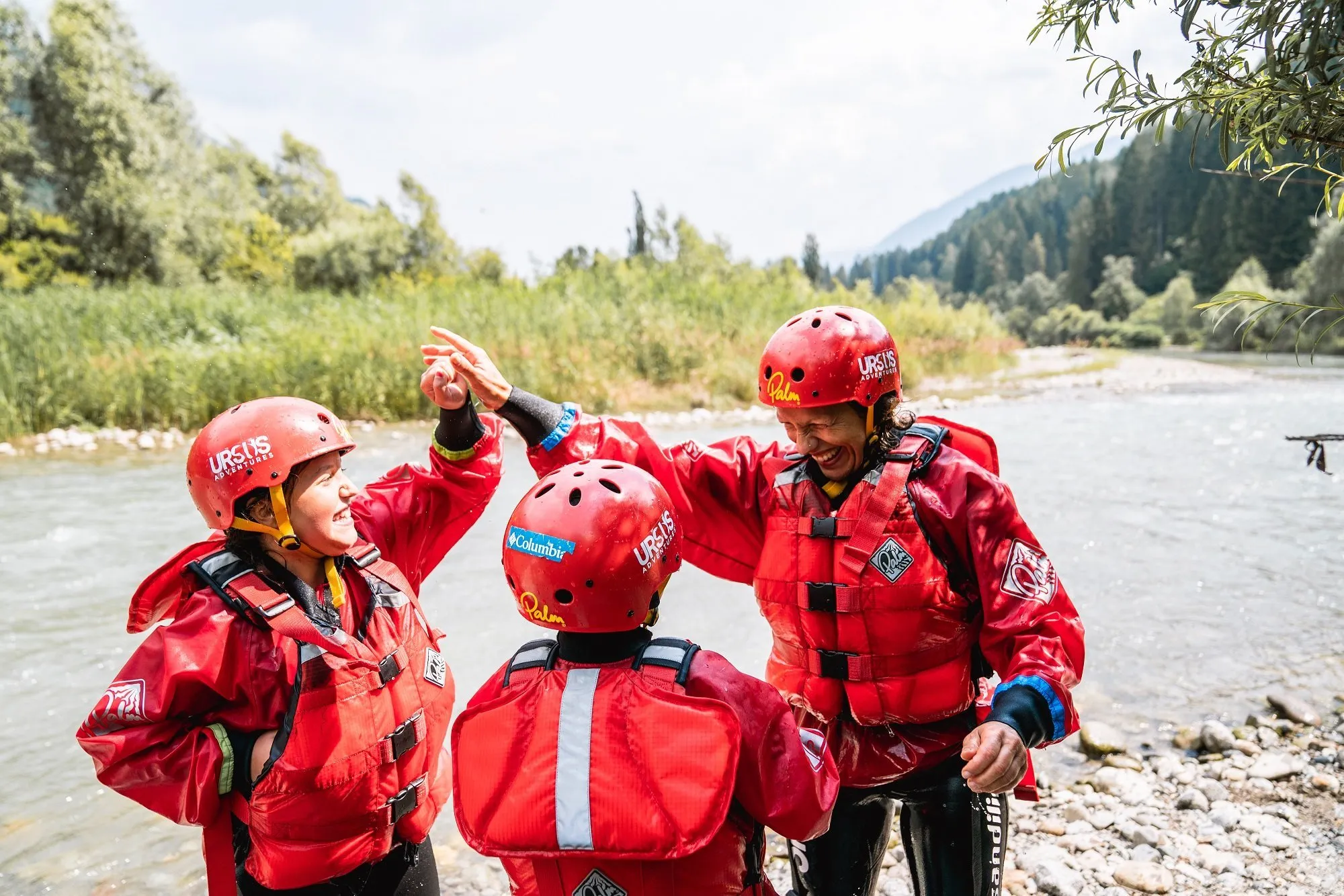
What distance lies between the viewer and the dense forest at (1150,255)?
53.2 meters

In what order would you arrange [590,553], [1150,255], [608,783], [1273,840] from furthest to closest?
1. [1150,255]
2. [1273,840]
3. [590,553]
4. [608,783]

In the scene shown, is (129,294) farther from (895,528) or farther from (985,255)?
(985,255)

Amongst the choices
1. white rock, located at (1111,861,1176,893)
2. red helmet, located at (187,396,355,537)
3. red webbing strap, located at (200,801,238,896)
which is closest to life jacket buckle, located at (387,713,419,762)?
red webbing strap, located at (200,801,238,896)

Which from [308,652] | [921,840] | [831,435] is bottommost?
[921,840]

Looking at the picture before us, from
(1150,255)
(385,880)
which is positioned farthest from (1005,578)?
(1150,255)

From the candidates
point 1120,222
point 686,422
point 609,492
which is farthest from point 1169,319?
point 609,492

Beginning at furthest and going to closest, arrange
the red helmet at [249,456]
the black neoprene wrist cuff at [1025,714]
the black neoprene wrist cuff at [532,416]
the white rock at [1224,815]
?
the white rock at [1224,815] < the black neoprene wrist cuff at [532,416] < the red helmet at [249,456] < the black neoprene wrist cuff at [1025,714]

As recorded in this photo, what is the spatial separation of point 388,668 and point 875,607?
54.0 inches

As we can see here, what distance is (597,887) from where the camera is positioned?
1782mm

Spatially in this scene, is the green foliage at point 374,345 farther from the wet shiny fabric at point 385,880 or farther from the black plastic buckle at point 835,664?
the black plastic buckle at point 835,664

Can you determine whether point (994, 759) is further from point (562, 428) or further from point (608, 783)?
point (562, 428)

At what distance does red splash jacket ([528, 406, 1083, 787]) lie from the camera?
7.82 feet

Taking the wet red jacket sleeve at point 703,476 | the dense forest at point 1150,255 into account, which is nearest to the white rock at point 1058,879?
the wet red jacket sleeve at point 703,476

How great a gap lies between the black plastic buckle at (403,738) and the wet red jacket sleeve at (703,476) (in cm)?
86
